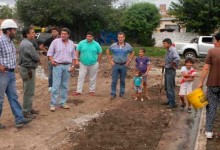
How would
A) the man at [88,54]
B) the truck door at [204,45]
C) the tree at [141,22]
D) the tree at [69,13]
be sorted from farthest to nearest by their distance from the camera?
the tree at [141,22]
the tree at [69,13]
the truck door at [204,45]
the man at [88,54]

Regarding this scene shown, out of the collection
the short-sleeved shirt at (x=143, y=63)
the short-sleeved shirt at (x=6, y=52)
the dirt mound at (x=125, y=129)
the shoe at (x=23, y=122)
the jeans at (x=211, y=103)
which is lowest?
the dirt mound at (x=125, y=129)

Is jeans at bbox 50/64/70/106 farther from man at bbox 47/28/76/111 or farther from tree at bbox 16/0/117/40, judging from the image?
tree at bbox 16/0/117/40

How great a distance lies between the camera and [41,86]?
11.9 m

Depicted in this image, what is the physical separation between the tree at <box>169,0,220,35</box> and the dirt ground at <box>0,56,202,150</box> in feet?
72.1

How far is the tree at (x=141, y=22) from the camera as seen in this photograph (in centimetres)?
3566

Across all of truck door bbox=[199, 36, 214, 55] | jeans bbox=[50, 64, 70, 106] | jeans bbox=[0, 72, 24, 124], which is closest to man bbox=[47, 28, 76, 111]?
jeans bbox=[50, 64, 70, 106]

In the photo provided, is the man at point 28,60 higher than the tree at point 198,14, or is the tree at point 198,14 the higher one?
the tree at point 198,14

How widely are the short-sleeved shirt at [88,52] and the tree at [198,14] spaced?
22.1 meters

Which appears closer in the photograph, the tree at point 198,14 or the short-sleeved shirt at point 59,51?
the short-sleeved shirt at point 59,51

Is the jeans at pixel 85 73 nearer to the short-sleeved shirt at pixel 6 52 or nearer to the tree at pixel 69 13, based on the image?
the short-sleeved shirt at pixel 6 52

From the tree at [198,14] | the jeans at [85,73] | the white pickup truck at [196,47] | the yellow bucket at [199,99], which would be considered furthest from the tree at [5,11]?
the yellow bucket at [199,99]

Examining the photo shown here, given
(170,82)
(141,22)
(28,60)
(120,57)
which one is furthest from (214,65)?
(141,22)

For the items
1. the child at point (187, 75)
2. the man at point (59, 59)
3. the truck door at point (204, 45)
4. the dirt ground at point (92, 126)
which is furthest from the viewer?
the truck door at point (204, 45)

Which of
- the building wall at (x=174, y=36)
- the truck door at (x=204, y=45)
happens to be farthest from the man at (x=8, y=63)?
the building wall at (x=174, y=36)
